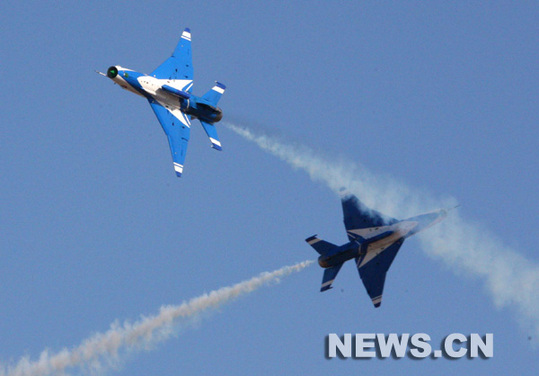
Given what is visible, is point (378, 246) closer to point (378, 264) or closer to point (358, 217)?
point (378, 264)

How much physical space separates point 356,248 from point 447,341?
981 cm

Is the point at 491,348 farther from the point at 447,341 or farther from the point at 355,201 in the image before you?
the point at 355,201

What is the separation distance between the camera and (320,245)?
3073 inches

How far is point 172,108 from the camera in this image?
274 ft

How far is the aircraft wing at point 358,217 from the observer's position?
258ft

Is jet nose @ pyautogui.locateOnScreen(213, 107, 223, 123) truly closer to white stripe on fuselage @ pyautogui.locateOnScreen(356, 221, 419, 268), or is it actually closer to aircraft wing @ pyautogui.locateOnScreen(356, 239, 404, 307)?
white stripe on fuselage @ pyautogui.locateOnScreen(356, 221, 419, 268)

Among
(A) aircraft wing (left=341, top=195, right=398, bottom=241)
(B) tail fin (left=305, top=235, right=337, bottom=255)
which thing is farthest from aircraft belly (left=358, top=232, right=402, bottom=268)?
(B) tail fin (left=305, top=235, right=337, bottom=255)

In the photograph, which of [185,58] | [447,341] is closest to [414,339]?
[447,341]

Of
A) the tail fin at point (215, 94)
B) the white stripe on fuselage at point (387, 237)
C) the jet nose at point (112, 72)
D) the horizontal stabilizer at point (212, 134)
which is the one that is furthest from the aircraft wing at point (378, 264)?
the jet nose at point (112, 72)

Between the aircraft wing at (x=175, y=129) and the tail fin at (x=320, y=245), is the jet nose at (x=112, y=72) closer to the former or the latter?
the aircraft wing at (x=175, y=129)

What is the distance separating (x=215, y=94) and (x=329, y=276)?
17.1m

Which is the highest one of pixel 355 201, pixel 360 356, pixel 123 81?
pixel 123 81

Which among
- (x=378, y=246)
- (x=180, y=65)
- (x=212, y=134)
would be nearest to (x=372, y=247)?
(x=378, y=246)

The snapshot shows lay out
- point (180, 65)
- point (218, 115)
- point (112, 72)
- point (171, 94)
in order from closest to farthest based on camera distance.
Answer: point (112, 72) < point (171, 94) < point (218, 115) < point (180, 65)
